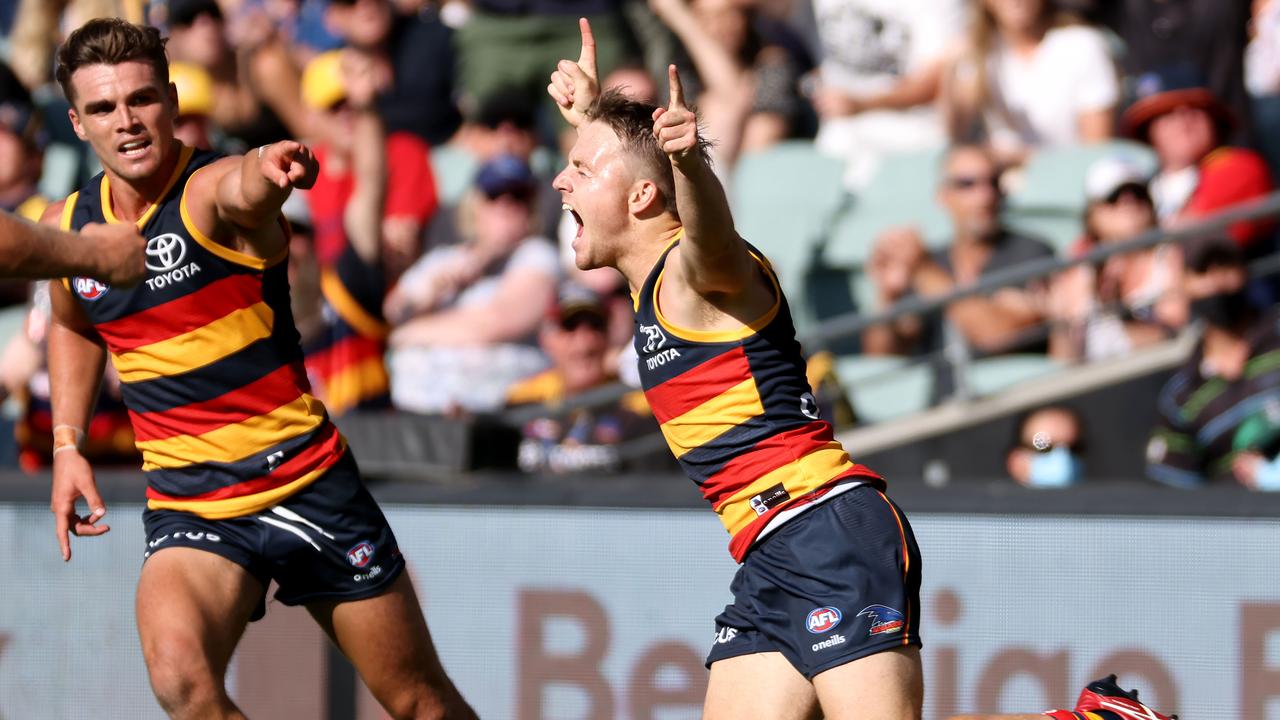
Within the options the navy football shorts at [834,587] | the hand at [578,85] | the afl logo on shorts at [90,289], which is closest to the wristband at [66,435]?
the afl logo on shorts at [90,289]

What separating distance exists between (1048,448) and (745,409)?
382 cm

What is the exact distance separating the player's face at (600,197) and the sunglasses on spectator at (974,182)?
492 centimetres

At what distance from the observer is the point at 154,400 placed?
5.38 m

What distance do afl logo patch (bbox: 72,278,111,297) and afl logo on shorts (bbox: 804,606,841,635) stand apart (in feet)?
7.65

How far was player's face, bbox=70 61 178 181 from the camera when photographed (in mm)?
5246

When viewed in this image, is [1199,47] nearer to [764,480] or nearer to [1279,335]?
[1279,335]

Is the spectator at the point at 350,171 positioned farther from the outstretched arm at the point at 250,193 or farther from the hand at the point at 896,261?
the outstretched arm at the point at 250,193

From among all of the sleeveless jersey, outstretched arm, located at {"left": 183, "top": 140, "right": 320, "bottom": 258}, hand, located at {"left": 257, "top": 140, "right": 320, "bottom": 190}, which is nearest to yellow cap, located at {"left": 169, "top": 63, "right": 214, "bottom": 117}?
the sleeveless jersey

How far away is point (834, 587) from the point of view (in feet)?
15.5

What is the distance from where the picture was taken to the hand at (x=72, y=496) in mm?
5441

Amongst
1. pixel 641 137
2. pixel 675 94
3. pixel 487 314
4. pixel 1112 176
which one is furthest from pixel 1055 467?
pixel 675 94

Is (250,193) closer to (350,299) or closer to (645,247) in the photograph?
(645,247)

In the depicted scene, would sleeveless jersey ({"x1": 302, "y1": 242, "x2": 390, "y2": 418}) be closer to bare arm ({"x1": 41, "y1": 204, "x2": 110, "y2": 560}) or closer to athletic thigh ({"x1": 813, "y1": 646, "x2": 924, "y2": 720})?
bare arm ({"x1": 41, "y1": 204, "x2": 110, "y2": 560})

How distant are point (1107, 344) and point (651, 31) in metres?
3.72
